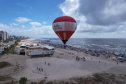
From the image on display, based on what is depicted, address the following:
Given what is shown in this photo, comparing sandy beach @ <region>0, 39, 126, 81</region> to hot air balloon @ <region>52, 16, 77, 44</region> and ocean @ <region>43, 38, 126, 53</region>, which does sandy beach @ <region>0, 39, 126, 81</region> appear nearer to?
hot air balloon @ <region>52, 16, 77, 44</region>

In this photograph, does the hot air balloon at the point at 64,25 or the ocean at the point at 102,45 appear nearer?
the hot air balloon at the point at 64,25

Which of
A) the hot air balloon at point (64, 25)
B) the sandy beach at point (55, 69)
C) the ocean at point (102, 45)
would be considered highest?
the hot air balloon at point (64, 25)

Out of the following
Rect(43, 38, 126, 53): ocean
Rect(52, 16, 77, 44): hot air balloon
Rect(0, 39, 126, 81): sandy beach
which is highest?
Rect(52, 16, 77, 44): hot air balloon

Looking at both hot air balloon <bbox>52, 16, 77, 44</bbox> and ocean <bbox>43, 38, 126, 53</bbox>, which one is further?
ocean <bbox>43, 38, 126, 53</bbox>

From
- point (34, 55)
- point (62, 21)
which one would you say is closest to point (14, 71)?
point (34, 55)

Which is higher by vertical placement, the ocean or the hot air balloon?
the hot air balloon

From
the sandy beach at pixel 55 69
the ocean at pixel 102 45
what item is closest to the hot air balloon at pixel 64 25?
the sandy beach at pixel 55 69

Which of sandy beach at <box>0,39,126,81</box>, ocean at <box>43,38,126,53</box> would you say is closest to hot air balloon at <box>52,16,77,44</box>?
sandy beach at <box>0,39,126,81</box>

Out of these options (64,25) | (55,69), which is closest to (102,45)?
(55,69)

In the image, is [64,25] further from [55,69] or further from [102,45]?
[102,45]

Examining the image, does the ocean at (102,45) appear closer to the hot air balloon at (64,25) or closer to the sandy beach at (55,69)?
the sandy beach at (55,69)

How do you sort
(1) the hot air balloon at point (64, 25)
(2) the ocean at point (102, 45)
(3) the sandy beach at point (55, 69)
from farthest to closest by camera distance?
(2) the ocean at point (102, 45) → (1) the hot air balloon at point (64, 25) → (3) the sandy beach at point (55, 69)

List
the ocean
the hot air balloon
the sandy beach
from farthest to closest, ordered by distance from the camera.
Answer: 1. the ocean
2. the hot air balloon
3. the sandy beach

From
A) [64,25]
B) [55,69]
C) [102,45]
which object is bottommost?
[55,69]
